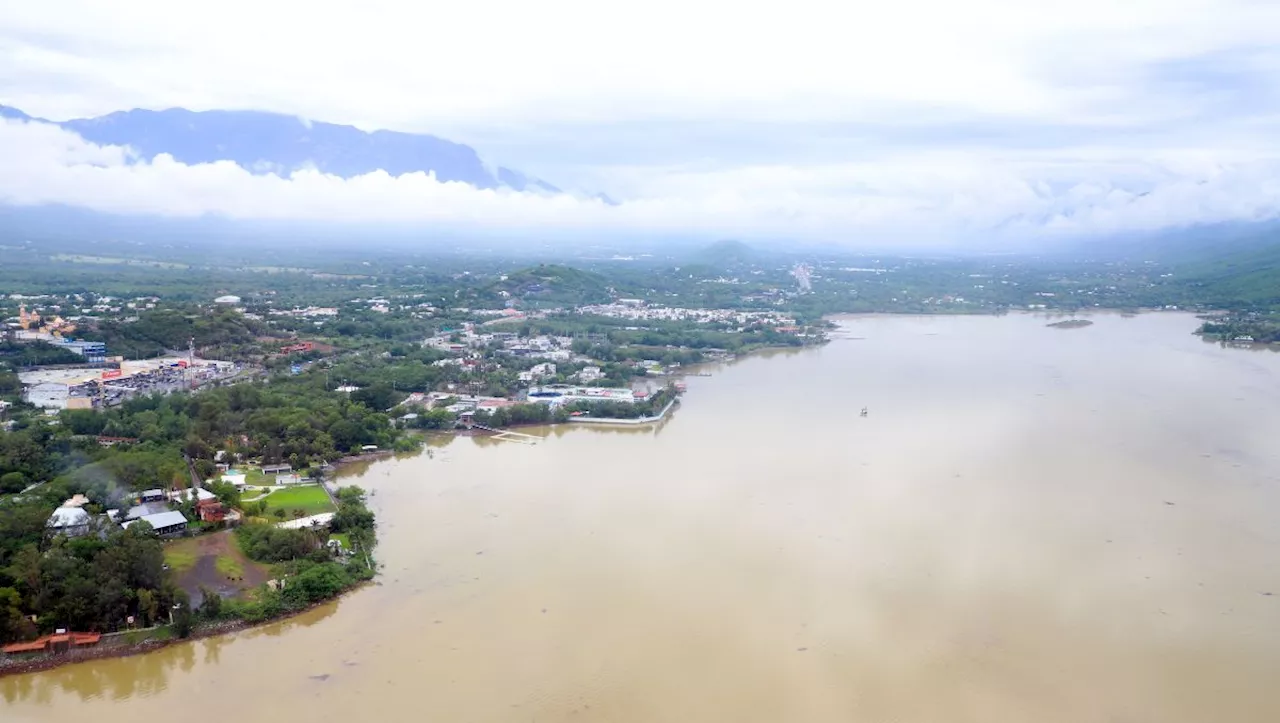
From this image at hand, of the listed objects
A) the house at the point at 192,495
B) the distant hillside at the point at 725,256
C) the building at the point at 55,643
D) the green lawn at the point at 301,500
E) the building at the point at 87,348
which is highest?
the distant hillside at the point at 725,256

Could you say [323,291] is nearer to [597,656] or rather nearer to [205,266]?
[205,266]

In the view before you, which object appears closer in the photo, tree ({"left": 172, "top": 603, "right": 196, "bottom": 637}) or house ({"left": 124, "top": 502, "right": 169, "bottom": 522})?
tree ({"left": 172, "top": 603, "right": 196, "bottom": 637})

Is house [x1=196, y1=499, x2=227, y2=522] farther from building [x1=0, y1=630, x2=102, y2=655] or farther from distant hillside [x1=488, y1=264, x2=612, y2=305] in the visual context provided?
distant hillside [x1=488, y1=264, x2=612, y2=305]

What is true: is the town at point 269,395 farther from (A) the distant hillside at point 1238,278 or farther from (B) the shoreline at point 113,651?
(A) the distant hillside at point 1238,278

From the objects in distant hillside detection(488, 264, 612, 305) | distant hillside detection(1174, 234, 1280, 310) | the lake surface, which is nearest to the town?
distant hillside detection(488, 264, 612, 305)

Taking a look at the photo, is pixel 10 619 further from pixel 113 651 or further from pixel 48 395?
pixel 48 395

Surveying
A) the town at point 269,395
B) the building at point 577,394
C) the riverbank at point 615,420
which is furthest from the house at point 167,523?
the building at point 577,394
